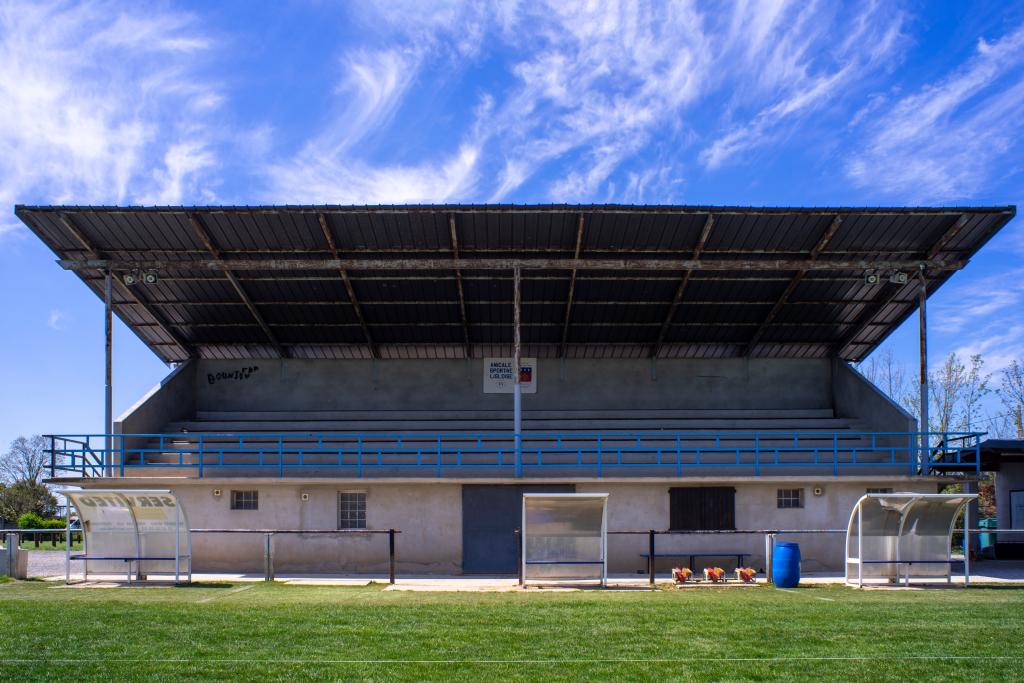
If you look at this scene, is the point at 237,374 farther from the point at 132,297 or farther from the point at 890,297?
the point at 890,297

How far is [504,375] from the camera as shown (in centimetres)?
3441

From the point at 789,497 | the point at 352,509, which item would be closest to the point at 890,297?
the point at 789,497

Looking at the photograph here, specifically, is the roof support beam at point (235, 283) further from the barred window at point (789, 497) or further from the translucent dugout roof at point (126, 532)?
the barred window at point (789, 497)

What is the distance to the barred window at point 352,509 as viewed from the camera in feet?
87.1

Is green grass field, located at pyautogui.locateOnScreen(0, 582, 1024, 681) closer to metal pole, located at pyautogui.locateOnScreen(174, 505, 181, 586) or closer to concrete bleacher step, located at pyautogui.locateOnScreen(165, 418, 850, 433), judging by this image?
metal pole, located at pyautogui.locateOnScreen(174, 505, 181, 586)

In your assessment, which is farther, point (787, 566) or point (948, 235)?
point (948, 235)

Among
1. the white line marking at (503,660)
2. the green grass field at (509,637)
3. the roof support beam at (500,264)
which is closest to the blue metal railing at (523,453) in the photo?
the roof support beam at (500,264)

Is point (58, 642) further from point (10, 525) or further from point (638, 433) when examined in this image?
point (10, 525)

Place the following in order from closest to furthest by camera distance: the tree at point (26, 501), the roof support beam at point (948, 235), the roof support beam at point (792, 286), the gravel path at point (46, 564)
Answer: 1. the gravel path at point (46, 564)
2. the roof support beam at point (948, 235)
3. the roof support beam at point (792, 286)
4. the tree at point (26, 501)

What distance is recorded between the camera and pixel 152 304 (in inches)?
1254

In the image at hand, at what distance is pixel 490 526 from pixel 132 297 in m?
14.4

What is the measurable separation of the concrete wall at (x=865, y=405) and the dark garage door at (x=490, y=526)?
432 inches

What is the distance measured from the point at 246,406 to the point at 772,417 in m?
18.6

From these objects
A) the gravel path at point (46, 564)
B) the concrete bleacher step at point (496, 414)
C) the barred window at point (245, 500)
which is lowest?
the gravel path at point (46, 564)
